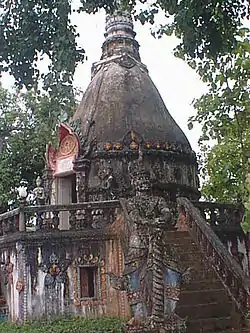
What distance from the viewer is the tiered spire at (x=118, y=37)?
53.7 feet

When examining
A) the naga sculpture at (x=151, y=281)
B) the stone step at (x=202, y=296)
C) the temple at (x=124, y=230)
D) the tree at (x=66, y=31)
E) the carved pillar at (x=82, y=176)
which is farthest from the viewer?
the carved pillar at (x=82, y=176)

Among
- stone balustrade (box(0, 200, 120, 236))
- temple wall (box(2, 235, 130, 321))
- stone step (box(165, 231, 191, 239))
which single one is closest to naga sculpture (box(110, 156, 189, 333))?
temple wall (box(2, 235, 130, 321))

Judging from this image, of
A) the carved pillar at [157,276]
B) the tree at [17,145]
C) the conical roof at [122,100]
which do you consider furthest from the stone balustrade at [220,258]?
the tree at [17,145]

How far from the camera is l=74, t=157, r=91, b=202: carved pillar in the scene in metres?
13.6

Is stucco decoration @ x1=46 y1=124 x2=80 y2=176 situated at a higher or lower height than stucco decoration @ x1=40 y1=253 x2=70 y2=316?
higher

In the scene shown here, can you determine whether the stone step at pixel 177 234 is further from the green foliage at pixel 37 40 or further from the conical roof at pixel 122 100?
the green foliage at pixel 37 40

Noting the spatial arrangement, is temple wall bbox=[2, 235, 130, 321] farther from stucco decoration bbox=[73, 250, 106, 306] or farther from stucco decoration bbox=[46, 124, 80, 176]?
stucco decoration bbox=[46, 124, 80, 176]

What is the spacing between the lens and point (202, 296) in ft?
32.1

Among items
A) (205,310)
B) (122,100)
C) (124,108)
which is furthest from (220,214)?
(122,100)

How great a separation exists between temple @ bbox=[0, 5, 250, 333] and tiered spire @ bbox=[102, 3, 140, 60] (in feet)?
0.12

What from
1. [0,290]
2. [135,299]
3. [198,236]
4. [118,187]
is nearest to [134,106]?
[118,187]

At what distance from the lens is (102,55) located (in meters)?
16.7

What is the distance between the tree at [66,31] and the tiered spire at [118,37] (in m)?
9.79

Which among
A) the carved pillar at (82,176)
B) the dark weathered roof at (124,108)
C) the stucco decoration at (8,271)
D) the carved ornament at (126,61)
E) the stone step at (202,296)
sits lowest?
the stone step at (202,296)
